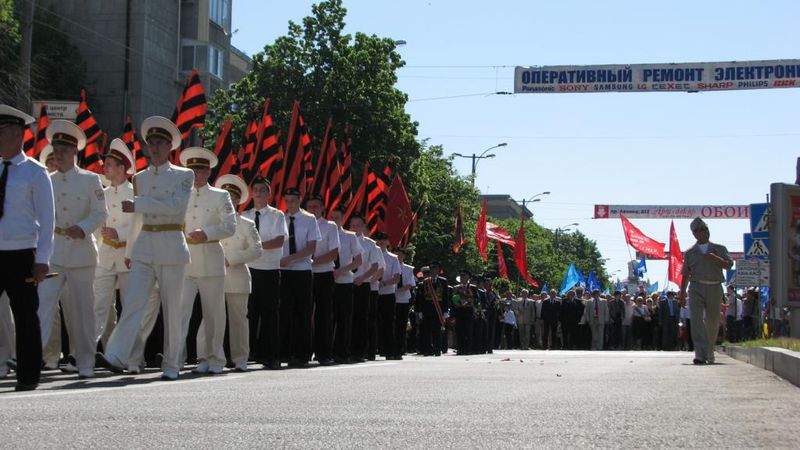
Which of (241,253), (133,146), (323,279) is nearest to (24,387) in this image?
(241,253)

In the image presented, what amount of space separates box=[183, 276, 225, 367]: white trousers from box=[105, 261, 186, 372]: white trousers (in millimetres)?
691

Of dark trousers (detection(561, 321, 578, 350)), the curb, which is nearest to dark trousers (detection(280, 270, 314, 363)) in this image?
the curb

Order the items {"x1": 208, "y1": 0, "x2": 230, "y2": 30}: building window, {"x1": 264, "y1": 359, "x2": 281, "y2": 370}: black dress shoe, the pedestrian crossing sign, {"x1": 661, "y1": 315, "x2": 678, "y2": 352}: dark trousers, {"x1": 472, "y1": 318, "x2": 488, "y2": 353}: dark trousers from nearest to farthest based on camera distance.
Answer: {"x1": 264, "y1": 359, "x2": 281, "y2": 370}: black dress shoe, {"x1": 472, "y1": 318, "x2": 488, "y2": 353}: dark trousers, the pedestrian crossing sign, {"x1": 661, "y1": 315, "x2": 678, "y2": 352}: dark trousers, {"x1": 208, "y1": 0, "x2": 230, "y2": 30}: building window

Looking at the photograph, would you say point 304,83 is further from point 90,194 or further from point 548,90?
point 90,194

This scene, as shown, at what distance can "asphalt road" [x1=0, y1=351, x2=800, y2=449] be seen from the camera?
6.18 metres

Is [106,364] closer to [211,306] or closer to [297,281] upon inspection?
[211,306]

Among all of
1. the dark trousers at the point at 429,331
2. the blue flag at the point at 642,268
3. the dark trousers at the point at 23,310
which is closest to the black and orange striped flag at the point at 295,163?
the dark trousers at the point at 429,331

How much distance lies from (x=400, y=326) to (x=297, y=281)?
6877 millimetres

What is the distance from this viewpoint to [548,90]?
3397 centimetres

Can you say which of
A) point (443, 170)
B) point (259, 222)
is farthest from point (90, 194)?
point (443, 170)

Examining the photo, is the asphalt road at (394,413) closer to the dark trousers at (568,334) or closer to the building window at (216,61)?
the dark trousers at (568,334)

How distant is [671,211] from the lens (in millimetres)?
80875

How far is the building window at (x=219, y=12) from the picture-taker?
199 ft

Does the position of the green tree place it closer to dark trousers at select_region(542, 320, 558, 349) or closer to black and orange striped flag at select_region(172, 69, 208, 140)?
dark trousers at select_region(542, 320, 558, 349)
